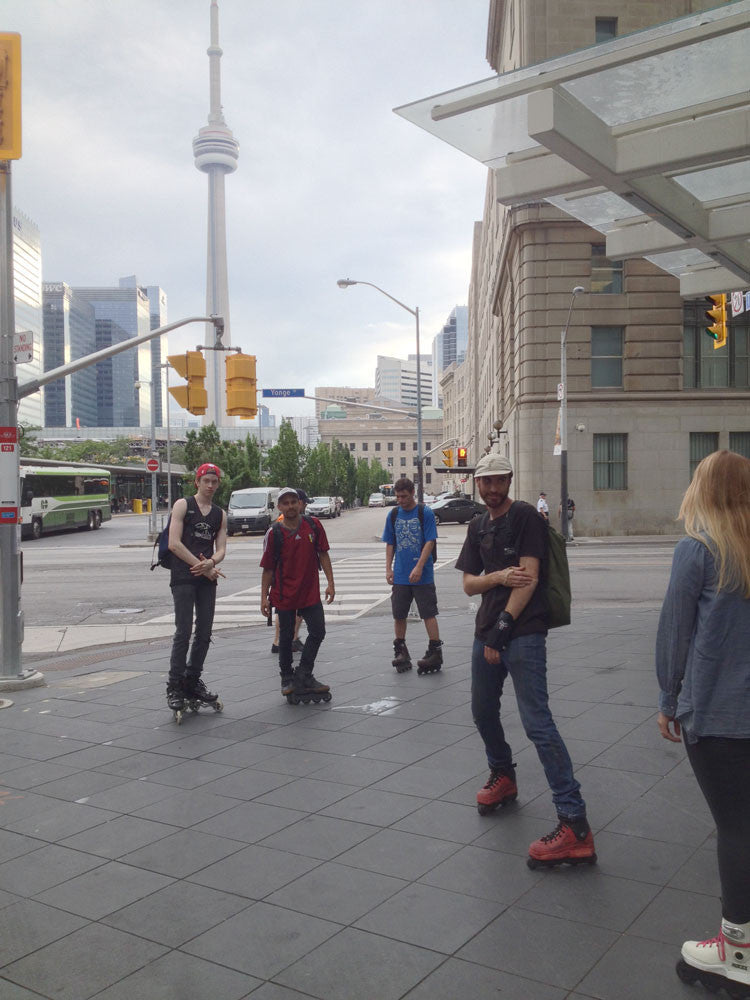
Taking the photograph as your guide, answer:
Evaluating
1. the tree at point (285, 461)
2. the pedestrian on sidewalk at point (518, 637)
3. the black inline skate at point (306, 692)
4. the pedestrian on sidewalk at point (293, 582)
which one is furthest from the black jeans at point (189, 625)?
the tree at point (285, 461)

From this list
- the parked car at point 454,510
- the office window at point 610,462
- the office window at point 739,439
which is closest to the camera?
the office window at point 739,439

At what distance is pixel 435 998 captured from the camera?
117 inches

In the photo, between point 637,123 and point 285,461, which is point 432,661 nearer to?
point 637,123

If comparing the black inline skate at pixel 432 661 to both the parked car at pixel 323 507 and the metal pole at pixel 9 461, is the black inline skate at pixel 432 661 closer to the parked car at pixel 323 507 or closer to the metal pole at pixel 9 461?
the metal pole at pixel 9 461

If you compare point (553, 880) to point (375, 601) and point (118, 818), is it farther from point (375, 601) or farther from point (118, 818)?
point (375, 601)

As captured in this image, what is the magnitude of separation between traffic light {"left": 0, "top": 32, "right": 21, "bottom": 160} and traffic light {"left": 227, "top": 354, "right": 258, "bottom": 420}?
7437 millimetres

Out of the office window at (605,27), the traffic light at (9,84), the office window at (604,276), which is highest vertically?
the office window at (605,27)

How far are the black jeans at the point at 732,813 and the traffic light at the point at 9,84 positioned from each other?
8.37 meters

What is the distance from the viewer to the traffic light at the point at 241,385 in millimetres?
15945

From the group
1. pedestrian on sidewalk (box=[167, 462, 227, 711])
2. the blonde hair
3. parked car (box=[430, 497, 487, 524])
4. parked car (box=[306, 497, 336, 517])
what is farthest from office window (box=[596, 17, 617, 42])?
the blonde hair

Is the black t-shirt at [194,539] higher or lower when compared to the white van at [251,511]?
higher

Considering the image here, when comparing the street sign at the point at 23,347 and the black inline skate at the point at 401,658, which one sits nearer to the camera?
the black inline skate at the point at 401,658

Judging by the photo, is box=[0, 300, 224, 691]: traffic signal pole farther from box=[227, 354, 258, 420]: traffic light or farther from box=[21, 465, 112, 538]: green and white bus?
box=[21, 465, 112, 538]: green and white bus

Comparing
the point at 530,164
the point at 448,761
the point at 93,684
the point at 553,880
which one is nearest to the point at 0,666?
the point at 93,684
